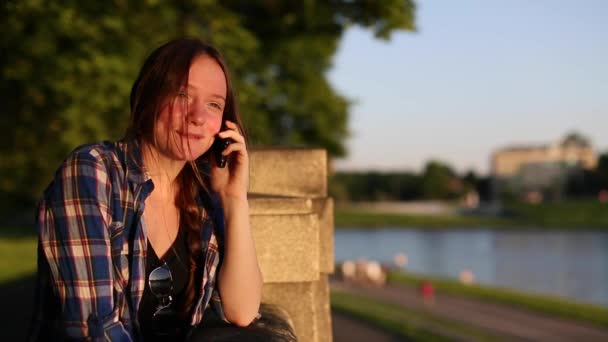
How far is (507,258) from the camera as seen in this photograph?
56781 mm

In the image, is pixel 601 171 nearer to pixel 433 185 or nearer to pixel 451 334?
pixel 433 185

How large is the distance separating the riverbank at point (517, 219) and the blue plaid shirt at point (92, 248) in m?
104

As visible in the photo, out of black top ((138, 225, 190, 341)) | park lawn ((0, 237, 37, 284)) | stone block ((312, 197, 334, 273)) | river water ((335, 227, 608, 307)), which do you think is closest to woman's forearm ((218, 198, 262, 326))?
black top ((138, 225, 190, 341))

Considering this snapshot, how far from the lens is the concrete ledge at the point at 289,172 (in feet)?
11.4

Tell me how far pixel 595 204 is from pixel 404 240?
42977 mm

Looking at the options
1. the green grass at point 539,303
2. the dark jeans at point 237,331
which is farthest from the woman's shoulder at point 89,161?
the green grass at point 539,303

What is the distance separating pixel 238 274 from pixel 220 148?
40 cm

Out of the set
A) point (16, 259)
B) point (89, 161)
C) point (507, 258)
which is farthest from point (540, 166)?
point (89, 161)

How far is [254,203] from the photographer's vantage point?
302 centimetres

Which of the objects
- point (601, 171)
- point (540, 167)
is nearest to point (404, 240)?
point (601, 171)

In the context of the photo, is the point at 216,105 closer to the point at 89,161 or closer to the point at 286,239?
the point at 89,161

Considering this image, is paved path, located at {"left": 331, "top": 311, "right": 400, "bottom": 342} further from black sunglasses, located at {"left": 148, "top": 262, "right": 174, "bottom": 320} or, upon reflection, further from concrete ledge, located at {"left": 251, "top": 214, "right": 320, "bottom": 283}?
black sunglasses, located at {"left": 148, "top": 262, "right": 174, "bottom": 320}

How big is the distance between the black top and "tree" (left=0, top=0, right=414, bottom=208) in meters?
8.25

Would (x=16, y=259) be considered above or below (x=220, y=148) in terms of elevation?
below
